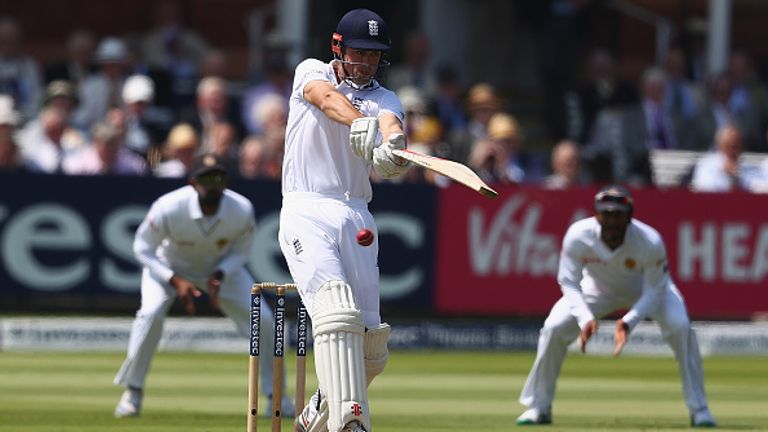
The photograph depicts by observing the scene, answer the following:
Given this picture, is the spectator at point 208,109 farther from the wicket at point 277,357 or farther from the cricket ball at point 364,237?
the cricket ball at point 364,237

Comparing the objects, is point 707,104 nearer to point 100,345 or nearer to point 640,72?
point 640,72

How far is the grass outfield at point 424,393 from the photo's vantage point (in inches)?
365

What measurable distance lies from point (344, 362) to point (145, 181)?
7.37 meters

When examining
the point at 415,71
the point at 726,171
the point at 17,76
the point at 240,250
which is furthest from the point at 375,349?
the point at 415,71

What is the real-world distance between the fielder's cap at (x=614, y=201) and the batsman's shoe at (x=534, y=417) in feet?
3.66

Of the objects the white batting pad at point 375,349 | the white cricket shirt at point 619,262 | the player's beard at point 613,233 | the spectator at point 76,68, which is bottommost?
the white batting pad at point 375,349

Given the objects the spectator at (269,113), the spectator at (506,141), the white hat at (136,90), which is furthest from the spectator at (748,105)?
the white hat at (136,90)

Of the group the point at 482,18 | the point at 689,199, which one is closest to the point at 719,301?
the point at 689,199

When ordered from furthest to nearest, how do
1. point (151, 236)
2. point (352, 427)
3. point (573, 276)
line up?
point (151, 236), point (573, 276), point (352, 427)

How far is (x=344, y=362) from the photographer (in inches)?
270

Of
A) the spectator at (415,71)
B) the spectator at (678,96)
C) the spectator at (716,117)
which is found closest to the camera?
the spectator at (415,71)

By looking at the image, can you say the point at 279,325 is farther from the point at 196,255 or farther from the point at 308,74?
the point at 196,255

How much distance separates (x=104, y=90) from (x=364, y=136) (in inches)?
347

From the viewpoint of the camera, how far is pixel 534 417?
30.9 ft
